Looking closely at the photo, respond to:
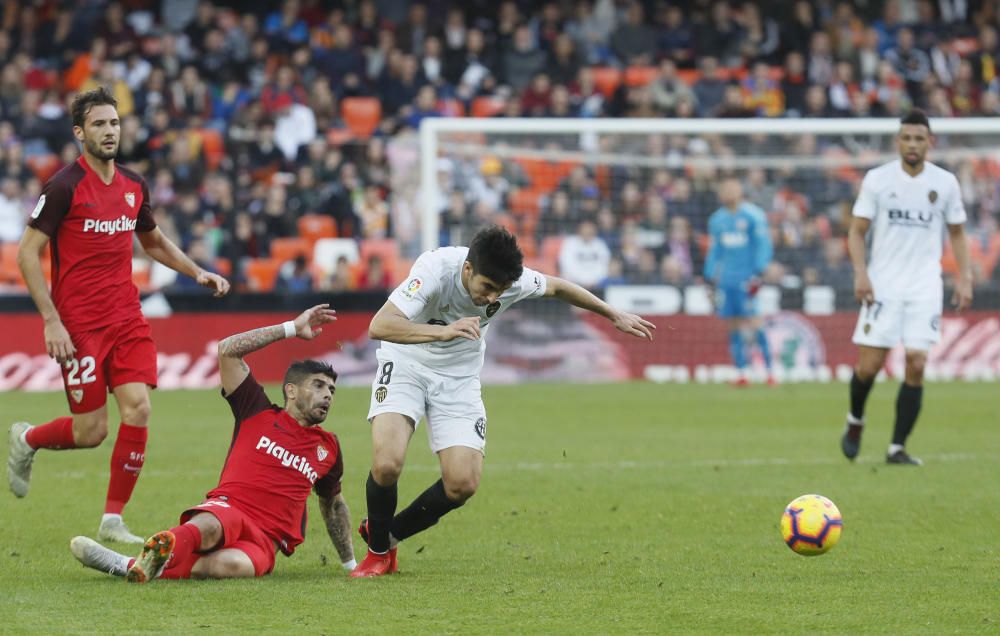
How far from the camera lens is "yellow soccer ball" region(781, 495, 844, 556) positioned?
7172 millimetres

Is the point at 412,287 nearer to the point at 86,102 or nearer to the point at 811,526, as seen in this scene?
the point at 86,102

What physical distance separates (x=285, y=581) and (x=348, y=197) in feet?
50.3

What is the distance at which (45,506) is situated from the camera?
934 cm

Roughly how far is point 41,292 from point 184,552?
1.75 meters

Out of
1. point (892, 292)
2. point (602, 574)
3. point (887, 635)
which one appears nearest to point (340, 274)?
point (892, 292)

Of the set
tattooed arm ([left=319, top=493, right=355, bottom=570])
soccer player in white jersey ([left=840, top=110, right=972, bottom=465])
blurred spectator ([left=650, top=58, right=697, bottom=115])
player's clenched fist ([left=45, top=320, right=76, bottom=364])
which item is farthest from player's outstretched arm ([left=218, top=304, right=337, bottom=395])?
blurred spectator ([left=650, top=58, right=697, bottom=115])

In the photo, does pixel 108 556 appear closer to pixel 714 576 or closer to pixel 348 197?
pixel 714 576

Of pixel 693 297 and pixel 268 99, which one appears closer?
pixel 693 297

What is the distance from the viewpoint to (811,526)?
718 centimetres

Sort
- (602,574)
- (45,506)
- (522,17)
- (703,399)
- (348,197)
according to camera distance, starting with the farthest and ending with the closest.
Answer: (522,17), (348,197), (703,399), (45,506), (602,574)

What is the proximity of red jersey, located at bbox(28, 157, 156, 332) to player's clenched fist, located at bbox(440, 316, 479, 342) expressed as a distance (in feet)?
7.69

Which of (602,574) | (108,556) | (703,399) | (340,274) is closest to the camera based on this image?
(108,556)

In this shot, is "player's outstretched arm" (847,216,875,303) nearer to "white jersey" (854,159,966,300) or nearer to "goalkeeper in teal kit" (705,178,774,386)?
"white jersey" (854,159,966,300)

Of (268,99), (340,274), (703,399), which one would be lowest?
(703,399)
